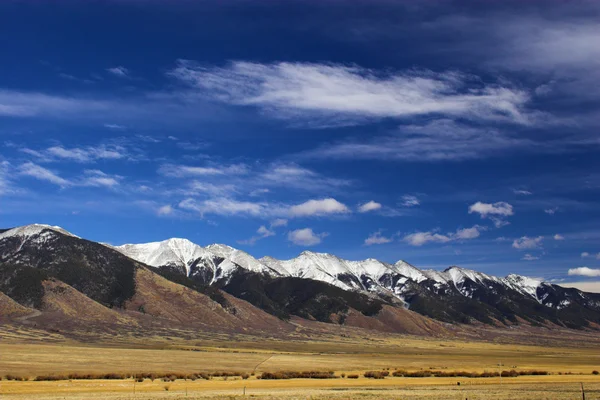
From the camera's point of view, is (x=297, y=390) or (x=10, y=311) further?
(x=10, y=311)

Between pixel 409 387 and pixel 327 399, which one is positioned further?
pixel 409 387

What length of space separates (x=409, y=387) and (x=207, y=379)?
2332cm

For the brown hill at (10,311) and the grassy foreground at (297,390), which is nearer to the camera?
the grassy foreground at (297,390)

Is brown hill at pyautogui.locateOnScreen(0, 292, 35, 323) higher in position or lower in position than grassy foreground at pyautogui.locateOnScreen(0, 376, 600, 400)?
higher

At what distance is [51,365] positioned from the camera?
78.2 m

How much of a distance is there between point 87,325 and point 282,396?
16365 cm

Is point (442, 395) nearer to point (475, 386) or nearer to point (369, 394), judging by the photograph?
point (369, 394)

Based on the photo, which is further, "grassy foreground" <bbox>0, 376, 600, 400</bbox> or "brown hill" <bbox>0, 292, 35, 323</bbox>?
"brown hill" <bbox>0, 292, 35, 323</bbox>

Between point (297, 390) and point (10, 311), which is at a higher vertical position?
point (10, 311)

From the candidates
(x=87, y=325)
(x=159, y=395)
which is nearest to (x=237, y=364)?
(x=159, y=395)

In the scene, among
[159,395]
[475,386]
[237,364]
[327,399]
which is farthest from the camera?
[237,364]

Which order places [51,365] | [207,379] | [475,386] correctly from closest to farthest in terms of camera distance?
[475,386] → [207,379] → [51,365]

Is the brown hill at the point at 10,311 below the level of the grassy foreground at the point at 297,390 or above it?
above

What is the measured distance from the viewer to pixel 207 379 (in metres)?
66.2
